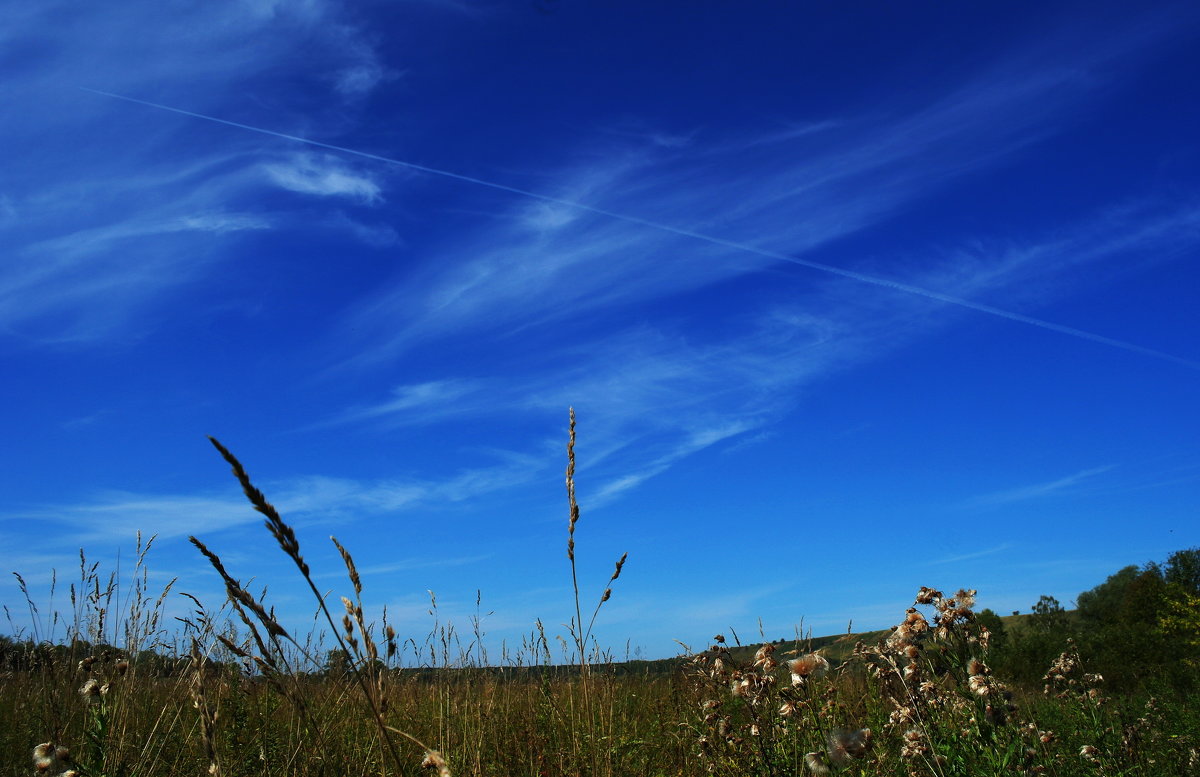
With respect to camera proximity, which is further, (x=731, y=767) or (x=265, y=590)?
(x=265, y=590)

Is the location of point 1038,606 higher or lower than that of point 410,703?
lower

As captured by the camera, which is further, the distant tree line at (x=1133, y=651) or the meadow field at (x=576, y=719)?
the distant tree line at (x=1133, y=651)

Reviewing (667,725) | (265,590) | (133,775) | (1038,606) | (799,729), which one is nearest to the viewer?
(133,775)

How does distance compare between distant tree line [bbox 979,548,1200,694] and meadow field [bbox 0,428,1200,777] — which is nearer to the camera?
meadow field [bbox 0,428,1200,777]

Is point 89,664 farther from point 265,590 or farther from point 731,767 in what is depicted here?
point 731,767

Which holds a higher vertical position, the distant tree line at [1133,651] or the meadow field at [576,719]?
the meadow field at [576,719]

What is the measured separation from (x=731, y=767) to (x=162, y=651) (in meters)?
5.98

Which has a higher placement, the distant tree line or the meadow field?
the meadow field

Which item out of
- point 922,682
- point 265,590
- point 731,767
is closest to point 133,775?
point 265,590

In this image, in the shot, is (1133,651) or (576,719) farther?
(1133,651)

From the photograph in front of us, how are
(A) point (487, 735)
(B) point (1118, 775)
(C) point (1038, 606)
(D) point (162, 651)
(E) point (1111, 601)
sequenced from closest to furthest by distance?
(B) point (1118, 775), (A) point (487, 735), (D) point (162, 651), (E) point (1111, 601), (C) point (1038, 606)

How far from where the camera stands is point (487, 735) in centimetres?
644

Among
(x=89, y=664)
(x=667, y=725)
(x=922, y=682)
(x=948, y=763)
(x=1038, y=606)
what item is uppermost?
(x=89, y=664)

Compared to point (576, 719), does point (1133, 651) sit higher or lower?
lower
